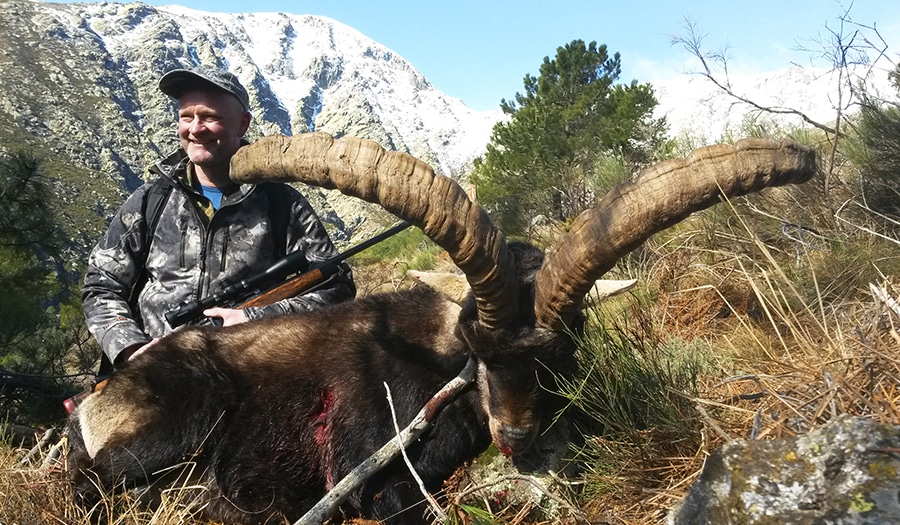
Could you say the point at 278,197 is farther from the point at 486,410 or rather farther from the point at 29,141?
the point at 29,141

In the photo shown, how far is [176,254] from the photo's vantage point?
214 inches

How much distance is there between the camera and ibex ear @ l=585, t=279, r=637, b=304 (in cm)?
409

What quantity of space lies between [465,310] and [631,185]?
1.38 metres

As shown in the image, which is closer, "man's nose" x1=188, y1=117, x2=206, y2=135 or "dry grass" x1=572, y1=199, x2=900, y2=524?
"dry grass" x1=572, y1=199, x2=900, y2=524

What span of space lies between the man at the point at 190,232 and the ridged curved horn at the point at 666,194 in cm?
278

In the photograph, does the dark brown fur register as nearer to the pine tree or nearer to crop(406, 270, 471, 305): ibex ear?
Result: crop(406, 270, 471, 305): ibex ear

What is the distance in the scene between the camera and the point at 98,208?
9131 cm

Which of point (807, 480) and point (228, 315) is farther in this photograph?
point (228, 315)

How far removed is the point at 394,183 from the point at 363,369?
1616mm

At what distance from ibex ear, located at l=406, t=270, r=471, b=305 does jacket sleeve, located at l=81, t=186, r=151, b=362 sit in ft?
8.56

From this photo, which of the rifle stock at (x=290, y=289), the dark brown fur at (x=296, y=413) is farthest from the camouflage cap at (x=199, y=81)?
the dark brown fur at (x=296, y=413)

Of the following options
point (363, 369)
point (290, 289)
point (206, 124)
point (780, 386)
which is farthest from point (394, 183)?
point (206, 124)

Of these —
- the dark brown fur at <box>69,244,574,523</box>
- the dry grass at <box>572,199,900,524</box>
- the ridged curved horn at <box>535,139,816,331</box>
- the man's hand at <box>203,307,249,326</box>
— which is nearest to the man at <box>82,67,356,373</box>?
the man's hand at <box>203,307,249,326</box>

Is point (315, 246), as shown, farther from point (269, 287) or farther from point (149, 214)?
point (149, 214)
